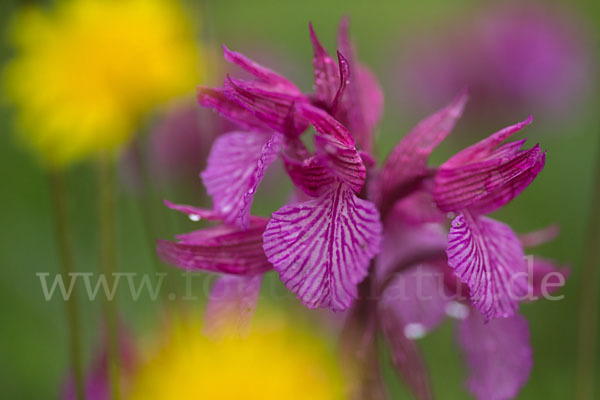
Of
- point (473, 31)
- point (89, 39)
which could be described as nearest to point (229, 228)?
point (89, 39)

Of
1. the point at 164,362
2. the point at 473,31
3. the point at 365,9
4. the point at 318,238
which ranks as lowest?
the point at 164,362

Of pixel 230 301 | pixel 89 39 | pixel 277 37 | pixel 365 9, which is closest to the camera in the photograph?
pixel 230 301

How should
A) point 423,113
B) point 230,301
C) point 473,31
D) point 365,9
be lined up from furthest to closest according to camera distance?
point 365,9 < point 423,113 < point 473,31 < point 230,301

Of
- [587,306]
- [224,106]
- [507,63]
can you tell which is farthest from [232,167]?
[507,63]

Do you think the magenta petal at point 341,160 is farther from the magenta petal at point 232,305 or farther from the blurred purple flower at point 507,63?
the blurred purple flower at point 507,63

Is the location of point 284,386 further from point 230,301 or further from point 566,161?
point 566,161

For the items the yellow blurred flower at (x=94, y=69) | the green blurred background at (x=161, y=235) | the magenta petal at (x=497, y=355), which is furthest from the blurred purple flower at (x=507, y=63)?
the magenta petal at (x=497, y=355)
